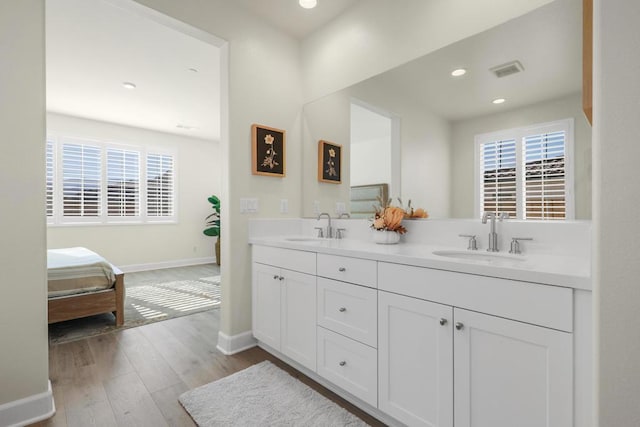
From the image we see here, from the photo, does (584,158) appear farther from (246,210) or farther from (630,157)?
(246,210)

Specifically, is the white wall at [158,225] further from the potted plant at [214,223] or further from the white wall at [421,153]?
the white wall at [421,153]

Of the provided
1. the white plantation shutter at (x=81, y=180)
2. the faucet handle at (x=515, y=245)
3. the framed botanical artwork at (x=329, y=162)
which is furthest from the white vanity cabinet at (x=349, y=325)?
the white plantation shutter at (x=81, y=180)

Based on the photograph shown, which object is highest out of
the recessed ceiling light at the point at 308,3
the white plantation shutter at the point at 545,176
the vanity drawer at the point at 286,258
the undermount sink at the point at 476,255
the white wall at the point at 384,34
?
the recessed ceiling light at the point at 308,3

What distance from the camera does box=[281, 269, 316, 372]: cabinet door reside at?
1.88 m

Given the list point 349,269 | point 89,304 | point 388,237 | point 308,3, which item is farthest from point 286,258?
point 89,304

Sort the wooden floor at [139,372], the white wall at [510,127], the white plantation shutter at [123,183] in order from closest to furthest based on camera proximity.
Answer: the white wall at [510,127] < the wooden floor at [139,372] < the white plantation shutter at [123,183]

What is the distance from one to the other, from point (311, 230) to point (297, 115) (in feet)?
3.54

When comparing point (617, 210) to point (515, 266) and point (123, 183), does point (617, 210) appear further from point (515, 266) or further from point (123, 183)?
point (123, 183)

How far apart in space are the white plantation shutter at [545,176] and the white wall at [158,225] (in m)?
6.25

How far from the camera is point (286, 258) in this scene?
2.09m

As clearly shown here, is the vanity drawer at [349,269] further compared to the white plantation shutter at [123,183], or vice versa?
the white plantation shutter at [123,183]

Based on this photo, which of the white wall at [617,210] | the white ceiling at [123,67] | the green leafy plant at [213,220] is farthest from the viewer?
the green leafy plant at [213,220]

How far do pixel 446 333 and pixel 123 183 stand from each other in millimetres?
6217

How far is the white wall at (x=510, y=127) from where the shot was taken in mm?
1396
